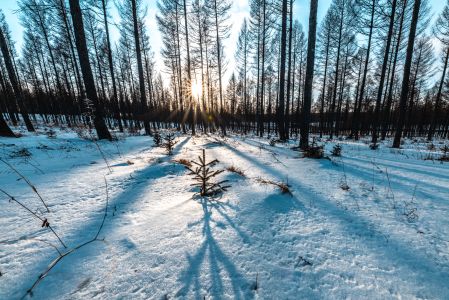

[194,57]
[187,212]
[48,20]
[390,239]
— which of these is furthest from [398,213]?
[48,20]

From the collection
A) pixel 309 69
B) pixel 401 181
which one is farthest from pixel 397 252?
pixel 309 69

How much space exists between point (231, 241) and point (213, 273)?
1.14 feet

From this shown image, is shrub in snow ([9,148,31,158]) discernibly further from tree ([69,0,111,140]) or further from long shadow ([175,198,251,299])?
long shadow ([175,198,251,299])

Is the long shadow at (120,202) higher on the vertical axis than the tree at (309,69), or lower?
lower

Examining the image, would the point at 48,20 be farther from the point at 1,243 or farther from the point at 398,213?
the point at 398,213

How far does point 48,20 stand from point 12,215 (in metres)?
23.0

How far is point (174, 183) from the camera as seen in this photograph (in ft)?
9.59

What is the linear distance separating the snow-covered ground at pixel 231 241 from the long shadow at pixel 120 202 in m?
0.01

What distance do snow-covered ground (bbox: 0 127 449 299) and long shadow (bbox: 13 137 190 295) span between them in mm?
10

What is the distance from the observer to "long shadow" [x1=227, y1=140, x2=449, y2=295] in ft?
3.76

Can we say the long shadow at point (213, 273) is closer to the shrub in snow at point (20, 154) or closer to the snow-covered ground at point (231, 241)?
the snow-covered ground at point (231, 241)

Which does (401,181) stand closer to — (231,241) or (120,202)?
(231,241)

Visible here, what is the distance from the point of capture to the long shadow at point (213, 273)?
105 centimetres

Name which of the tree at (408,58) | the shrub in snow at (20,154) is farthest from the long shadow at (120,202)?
the tree at (408,58)
